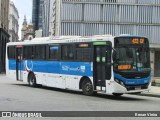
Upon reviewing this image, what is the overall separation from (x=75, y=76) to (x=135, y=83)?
12.5ft

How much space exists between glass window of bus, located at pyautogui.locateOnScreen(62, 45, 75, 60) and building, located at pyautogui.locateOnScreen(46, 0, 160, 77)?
90.5 ft

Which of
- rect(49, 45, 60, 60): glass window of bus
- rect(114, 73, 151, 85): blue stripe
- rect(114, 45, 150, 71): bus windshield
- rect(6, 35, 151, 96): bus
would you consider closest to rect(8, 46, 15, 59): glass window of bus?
rect(6, 35, 151, 96): bus

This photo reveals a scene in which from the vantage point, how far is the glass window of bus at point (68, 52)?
857 inches

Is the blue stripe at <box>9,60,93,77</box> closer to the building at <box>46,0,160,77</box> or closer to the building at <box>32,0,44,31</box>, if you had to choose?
the building at <box>46,0,160,77</box>

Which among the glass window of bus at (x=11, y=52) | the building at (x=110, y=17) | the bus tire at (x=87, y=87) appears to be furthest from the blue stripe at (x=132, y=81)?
the building at (x=110, y=17)

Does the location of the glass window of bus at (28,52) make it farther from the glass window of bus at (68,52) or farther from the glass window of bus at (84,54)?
the glass window of bus at (84,54)

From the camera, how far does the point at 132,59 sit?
750 inches

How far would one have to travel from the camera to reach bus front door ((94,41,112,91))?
62.5 feet

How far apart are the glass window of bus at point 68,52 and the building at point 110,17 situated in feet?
90.5

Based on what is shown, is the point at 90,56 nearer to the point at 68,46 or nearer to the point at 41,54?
the point at 68,46

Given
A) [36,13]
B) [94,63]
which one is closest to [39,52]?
[94,63]

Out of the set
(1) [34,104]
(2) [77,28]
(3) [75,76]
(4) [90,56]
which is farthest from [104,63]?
(2) [77,28]

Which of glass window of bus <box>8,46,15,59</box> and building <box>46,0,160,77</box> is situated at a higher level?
building <box>46,0,160,77</box>

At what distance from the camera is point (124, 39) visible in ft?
63.2
